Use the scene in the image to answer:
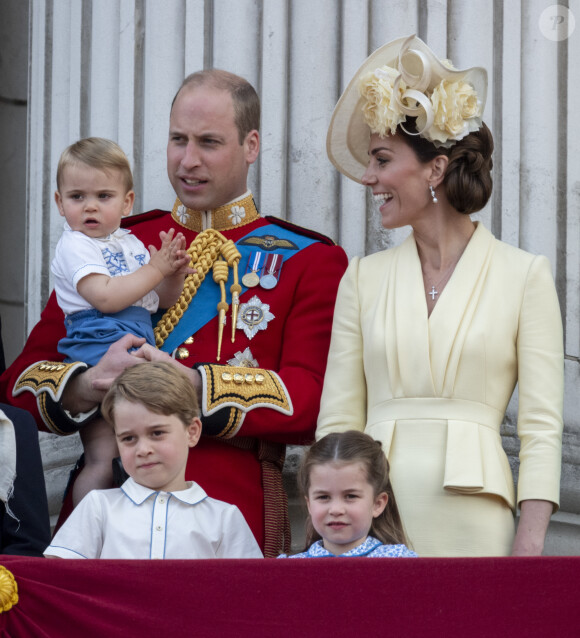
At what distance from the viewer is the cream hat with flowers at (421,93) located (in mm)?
3992

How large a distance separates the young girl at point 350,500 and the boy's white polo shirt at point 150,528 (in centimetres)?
20

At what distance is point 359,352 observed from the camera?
402 centimetres

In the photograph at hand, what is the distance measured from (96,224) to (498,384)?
1.21 m

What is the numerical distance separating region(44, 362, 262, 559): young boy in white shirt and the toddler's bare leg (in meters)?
0.39

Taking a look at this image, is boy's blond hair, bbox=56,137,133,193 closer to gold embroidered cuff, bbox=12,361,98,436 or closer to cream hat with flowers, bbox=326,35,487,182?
gold embroidered cuff, bbox=12,361,98,436

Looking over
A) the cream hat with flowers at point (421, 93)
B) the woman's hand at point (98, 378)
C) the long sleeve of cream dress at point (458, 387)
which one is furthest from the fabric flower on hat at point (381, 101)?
the woman's hand at point (98, 378)

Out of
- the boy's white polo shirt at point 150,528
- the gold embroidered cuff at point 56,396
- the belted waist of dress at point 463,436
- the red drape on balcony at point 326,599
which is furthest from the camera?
the gold embroidered cuff at point 56,396

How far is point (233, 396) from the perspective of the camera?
4.03 metres

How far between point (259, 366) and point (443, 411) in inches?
27.2

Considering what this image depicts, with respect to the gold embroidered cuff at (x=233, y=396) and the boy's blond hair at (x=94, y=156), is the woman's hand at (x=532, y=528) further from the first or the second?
the boy's blond hair at (x=94, y=156)

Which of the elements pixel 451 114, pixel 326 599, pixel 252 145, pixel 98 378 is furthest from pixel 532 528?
pixel 252 145

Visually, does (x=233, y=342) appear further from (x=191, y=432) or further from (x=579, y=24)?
(x=579, y=24)

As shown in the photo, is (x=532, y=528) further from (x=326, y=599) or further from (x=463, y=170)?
(x=463, y=170)

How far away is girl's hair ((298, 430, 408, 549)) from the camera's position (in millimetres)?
3496
